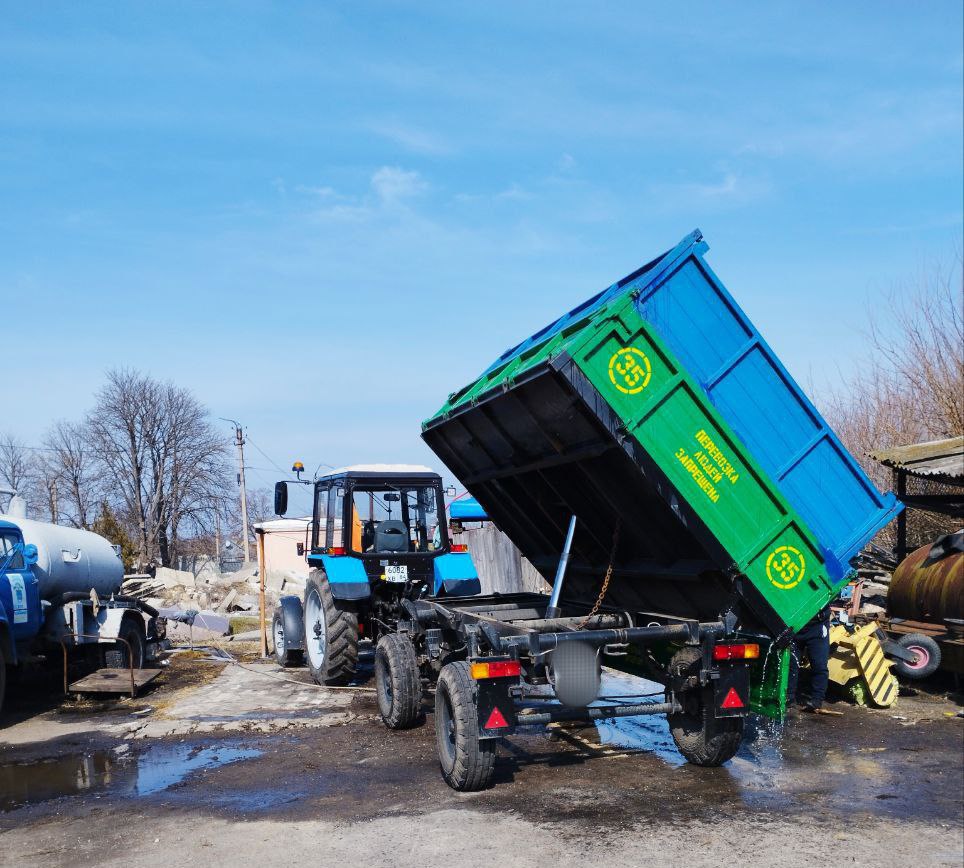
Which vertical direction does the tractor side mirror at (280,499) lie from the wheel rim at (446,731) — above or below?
above

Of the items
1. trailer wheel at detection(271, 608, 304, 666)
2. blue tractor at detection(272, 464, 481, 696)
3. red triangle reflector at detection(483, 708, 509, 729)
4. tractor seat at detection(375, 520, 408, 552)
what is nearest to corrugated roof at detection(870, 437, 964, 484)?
blue tractor at detection(272, 464, 481, 696)

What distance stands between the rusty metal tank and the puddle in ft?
26.2

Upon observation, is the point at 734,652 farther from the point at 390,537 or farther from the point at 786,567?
the point at 390,537

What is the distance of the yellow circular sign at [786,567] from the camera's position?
5992 mm

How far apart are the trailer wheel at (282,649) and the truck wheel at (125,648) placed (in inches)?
71.7

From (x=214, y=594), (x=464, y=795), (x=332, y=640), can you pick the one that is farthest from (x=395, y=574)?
(x=214, y=594)

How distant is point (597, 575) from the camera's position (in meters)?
8.23

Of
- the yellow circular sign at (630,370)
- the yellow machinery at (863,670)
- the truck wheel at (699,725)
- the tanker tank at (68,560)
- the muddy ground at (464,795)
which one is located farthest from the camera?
the tanker tank at (68,560)

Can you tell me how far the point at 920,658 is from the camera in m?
10.3

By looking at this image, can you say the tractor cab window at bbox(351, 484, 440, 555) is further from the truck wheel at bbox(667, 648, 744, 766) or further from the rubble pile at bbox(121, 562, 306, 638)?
the rubble pile at bbox(121, 562, 306, 638)

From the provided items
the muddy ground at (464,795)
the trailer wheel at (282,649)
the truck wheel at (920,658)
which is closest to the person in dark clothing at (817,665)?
the muddy ground at (464,795)

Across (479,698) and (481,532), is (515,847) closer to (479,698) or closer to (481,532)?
(479,698)

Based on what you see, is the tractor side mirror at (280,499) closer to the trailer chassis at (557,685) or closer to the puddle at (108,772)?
the puddle at (108,772)

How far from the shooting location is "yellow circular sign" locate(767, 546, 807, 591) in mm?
5992
